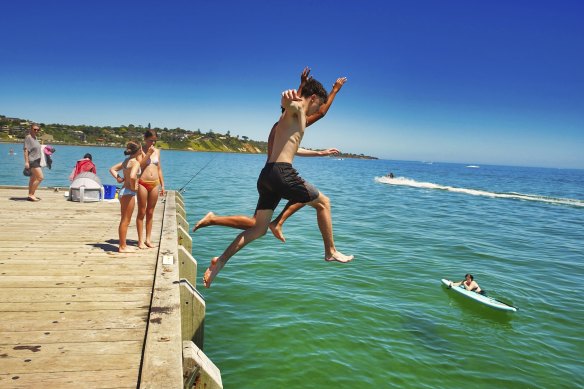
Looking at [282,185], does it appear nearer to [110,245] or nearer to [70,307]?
[70,307]

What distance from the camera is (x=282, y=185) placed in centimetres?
426

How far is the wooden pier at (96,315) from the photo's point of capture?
11.5 ft

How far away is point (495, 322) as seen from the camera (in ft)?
34.2

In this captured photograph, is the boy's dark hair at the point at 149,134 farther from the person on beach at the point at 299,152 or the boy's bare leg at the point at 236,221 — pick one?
the boy's bare leg at the point at 236,221

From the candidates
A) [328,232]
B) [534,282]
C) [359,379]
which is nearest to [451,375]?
[359,379]

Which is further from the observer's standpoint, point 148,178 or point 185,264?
point 185,264

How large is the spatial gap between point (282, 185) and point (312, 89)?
3.82 ft

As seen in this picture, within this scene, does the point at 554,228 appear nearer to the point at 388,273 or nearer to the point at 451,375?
the point at 388,273

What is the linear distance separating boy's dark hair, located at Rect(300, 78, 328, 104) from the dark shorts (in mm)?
848

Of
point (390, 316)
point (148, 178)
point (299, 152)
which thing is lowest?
point (390, 316)

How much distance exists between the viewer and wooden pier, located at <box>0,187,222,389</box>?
349 centimetres

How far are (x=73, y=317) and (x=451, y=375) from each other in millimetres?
7169

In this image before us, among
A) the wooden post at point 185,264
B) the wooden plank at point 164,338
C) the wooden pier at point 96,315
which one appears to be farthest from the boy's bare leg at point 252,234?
the wooden post at point 185,264

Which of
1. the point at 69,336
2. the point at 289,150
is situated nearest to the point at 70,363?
→ the point at 69,336
